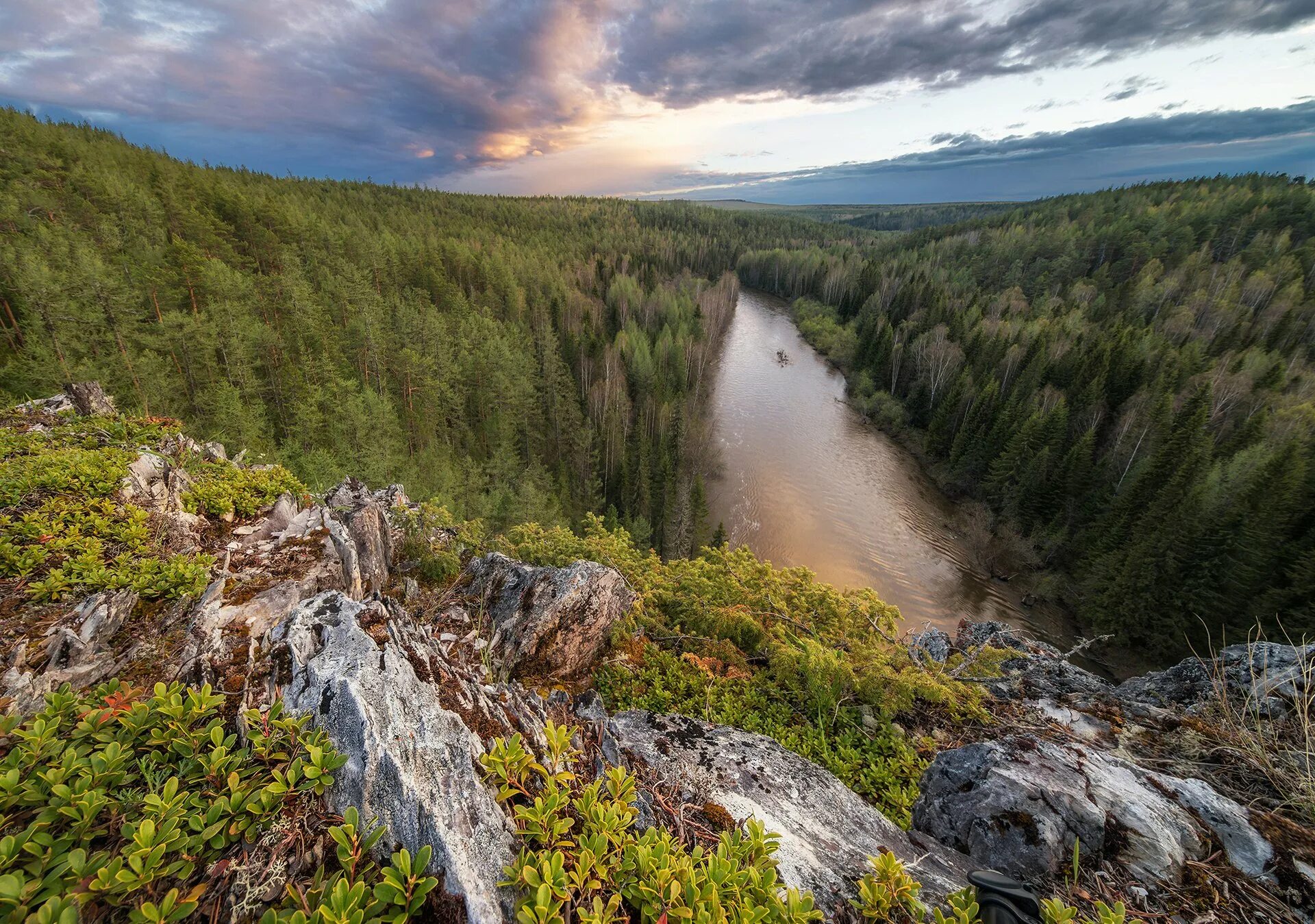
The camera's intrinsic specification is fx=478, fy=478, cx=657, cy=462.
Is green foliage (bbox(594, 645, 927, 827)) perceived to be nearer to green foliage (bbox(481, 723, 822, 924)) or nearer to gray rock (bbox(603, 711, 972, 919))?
gray rock (bbox(603, 711, 972, 919))

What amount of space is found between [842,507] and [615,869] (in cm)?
4674

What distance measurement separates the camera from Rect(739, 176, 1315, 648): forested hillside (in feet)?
93.8

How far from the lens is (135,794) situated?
2.96 metres

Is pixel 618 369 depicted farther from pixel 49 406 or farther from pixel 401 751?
pixel 401 751

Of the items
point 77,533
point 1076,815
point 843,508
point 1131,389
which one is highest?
point 77,533

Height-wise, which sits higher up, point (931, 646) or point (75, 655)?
point (75, 655)

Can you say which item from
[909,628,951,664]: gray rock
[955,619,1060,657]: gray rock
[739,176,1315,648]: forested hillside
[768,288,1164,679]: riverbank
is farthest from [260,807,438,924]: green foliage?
[768,288,1164,679]: riverbank

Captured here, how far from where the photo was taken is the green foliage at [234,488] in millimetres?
8953

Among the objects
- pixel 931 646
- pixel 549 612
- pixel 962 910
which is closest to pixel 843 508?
pixel 931 646

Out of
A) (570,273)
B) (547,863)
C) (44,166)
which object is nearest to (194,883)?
(547,863)

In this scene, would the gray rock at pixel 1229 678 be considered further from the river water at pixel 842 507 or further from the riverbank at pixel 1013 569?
the riverbank at pixel 1013 569

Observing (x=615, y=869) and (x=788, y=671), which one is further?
(x=788, y=671)

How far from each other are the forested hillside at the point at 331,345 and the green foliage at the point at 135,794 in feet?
78.4

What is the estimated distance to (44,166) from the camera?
136 feet
